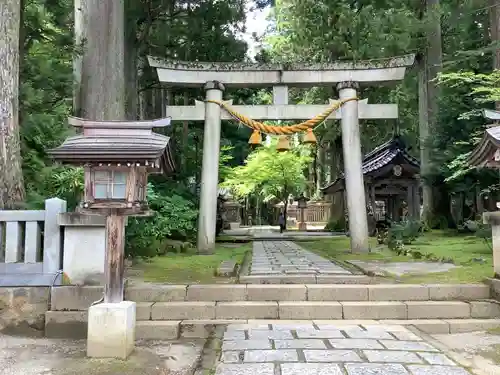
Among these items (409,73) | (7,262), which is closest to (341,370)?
(7,262)

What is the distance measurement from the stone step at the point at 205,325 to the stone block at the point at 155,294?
47 centimetres

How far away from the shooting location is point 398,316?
18.6ft

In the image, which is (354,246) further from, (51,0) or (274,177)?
(274,177)

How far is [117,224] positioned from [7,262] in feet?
6.90

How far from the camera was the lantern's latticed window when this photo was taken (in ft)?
15.2

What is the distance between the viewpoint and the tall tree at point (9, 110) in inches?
249

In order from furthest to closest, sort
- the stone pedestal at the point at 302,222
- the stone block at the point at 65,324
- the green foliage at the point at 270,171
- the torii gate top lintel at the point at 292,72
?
the stone pedestal at the point at 302,222
the green foliage at the point at 270,171
the torii gate top lintel at the point at 292,72
the stone block at the point at 65,324

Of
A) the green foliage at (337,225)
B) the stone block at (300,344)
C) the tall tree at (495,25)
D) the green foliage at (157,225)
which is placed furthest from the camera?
the green foliage at (337,225)

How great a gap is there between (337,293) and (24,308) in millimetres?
4066

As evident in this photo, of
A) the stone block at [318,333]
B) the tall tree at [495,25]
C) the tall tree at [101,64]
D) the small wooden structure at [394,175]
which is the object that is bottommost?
the stone block at [318,333]

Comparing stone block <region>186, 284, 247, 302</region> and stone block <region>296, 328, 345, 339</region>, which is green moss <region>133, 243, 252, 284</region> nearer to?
stone block <region>186, 284, 247, 302</region>

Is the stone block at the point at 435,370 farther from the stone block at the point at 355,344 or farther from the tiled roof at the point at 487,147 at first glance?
the tiled roof at the point at 487,147

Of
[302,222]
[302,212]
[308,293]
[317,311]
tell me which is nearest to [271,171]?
[302,212]

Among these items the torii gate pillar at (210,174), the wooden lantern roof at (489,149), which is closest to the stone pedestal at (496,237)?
the wooden lantern roof at (489,149)
